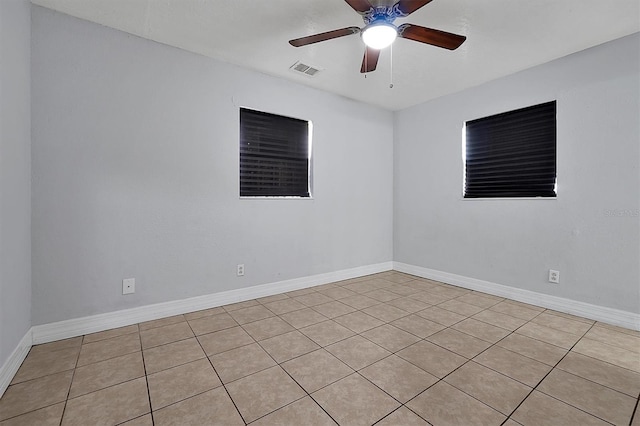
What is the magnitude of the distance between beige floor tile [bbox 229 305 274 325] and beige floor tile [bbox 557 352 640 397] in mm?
2346

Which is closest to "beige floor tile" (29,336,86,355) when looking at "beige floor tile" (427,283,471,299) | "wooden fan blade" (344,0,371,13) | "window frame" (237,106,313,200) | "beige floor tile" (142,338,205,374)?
"beige floor tile" (142,338,205,374)

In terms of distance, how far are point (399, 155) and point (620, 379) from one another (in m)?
3.47

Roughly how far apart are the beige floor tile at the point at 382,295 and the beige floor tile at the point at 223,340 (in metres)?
1.58

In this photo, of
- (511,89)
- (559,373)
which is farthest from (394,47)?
(559,373)

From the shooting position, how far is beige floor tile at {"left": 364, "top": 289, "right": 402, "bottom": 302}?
10.8 feet

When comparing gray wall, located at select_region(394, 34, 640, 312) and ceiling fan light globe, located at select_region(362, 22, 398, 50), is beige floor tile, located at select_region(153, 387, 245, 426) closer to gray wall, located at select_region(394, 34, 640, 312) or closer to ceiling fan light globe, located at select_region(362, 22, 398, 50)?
ceiling fan light globe, located at select_region(362, 22, 398, 50)

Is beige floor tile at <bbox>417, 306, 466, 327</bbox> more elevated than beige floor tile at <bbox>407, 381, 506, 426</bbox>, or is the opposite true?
beige floor tile at <bbox>417, 306, 466, 327</bbox>

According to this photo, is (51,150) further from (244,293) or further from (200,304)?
(244,293)

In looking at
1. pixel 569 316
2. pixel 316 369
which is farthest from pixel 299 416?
pixel 569 316

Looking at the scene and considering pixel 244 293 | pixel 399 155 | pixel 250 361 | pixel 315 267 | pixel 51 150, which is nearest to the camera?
pixel 250 361

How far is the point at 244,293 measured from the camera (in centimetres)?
318

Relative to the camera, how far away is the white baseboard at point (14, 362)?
164cm

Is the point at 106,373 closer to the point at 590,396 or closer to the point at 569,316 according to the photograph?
the point at 590,396

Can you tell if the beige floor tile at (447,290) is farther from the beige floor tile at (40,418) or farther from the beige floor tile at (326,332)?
the beige floor tile at (40,418)
